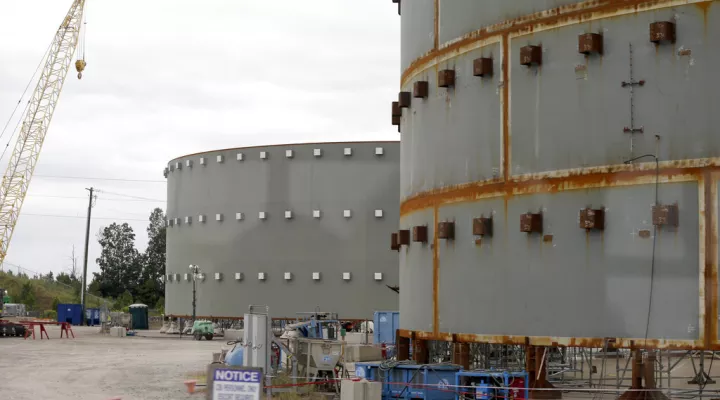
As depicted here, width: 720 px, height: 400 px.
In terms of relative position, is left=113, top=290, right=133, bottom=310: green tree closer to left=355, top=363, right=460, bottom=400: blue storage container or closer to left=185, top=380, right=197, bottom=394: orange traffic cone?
left=185, top=380, right=197, bottom=394: orange traffic cone

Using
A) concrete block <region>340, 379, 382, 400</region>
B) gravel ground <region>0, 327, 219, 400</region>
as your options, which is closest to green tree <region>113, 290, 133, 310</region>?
gravel ground <region>0, 327, 219, 400</region>

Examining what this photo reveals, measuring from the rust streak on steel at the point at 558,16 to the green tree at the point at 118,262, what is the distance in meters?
138

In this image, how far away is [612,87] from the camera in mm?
23422

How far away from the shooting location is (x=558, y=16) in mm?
24453

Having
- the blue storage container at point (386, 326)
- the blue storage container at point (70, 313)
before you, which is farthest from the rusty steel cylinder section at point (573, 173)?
the blue storage container at point (70, 313)

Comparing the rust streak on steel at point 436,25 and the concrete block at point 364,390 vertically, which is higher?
the rust streak on steel at point 436,25

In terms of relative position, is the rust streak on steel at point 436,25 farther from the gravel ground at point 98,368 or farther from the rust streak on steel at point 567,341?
the gravel ground at point 98,368

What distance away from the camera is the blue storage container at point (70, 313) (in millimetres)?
100475

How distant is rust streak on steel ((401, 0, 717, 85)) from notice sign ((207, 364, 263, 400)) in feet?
47.1

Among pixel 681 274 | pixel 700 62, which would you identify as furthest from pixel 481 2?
pixel 681 274

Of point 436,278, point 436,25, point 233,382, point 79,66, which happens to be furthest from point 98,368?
point 79,66

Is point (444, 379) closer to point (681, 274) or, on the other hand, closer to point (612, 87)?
point (681, 274)

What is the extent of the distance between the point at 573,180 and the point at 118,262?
482 ft

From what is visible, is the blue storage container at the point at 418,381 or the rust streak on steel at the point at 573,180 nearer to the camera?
the rust streak on steel at the point at 573,180
